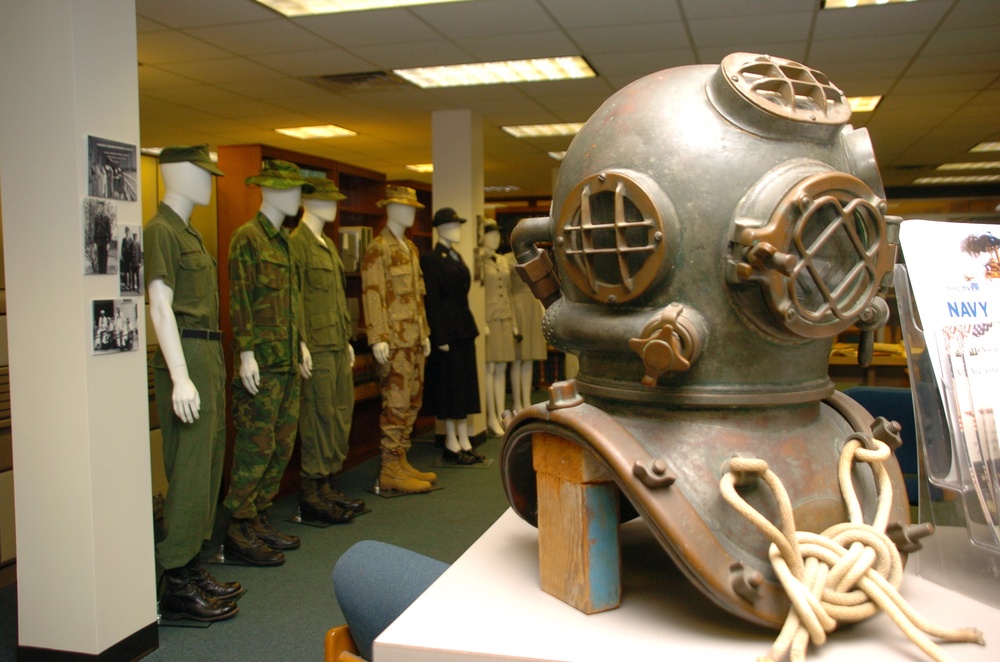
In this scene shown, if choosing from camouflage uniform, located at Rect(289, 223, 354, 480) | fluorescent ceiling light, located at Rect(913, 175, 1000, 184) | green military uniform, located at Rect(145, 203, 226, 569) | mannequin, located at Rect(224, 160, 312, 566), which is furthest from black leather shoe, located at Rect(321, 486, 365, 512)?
fluorescent ceiling light, located at Rect(913, 175, 1000, 184)

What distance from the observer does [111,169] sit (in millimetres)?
2791

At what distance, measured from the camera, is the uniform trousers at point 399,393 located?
5105mm

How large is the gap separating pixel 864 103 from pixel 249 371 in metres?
5.87

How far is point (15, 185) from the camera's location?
2752mm

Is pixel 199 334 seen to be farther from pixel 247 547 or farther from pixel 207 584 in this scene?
pixel 247 547

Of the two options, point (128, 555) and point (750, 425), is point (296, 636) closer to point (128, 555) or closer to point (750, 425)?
point (128, 555)

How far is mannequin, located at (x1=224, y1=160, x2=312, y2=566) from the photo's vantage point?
3.74 m

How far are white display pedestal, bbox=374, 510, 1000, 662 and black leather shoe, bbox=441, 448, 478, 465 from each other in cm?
490

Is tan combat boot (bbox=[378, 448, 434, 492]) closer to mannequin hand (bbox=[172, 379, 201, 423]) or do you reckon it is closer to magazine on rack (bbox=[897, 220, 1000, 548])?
mannequin hand (bbox=[172, 379, 201, 423])

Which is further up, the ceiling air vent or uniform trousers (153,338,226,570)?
the ceiling air vent

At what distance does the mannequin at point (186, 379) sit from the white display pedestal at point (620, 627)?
222cm

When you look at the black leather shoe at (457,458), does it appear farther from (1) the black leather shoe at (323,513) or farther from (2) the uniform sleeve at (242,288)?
(2) the uniform sleeve at (242,288)

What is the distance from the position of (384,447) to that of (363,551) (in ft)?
12.6

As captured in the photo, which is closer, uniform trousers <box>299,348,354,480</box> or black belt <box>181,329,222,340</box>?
black belt <box>181,329,222,340</box>
